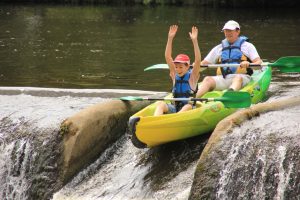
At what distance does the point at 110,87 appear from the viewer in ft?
51.3

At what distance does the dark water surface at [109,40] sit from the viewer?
56.5 feet

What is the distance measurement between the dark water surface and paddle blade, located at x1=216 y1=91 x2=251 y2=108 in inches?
228

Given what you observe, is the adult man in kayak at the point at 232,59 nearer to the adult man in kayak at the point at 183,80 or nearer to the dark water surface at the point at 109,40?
the adult man in kayak at the point at 183,80

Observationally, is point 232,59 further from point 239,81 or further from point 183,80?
point 183,80

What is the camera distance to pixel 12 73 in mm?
17984

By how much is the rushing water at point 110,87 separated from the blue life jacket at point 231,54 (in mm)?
1004

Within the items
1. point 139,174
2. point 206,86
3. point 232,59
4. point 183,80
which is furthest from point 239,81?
point 139,174

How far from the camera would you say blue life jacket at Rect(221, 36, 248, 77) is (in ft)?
36.7

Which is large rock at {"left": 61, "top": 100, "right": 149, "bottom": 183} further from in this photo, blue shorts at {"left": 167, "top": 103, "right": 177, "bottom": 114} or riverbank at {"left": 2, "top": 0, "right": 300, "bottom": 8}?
riverbank at {"left": 2, "top": 0, "right": 300, "bottom": 8}

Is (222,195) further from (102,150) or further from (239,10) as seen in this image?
(239,10)

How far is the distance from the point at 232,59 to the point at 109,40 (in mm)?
13859

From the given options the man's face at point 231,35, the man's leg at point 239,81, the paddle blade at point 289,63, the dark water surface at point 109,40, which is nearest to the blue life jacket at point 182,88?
the man's leg at point 239,81

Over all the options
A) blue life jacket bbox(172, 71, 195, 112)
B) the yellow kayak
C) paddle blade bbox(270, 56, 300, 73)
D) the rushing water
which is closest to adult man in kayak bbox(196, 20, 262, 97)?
paddle blade bbox(270, 56, 300, 73)

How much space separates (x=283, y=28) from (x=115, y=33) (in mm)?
6916
